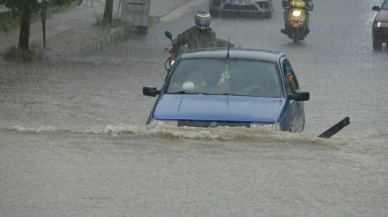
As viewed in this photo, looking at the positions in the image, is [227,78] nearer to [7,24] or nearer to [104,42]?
[104,42]

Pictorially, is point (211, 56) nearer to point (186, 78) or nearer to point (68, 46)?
point (186, 78)

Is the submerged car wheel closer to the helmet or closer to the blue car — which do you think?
the helmet

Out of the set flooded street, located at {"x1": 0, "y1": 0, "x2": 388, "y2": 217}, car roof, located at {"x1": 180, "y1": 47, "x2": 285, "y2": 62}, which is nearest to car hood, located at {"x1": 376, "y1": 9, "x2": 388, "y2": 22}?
flooded street, located at {"x1": 0, "y1": 0, "x2": 388, "y2": 217}

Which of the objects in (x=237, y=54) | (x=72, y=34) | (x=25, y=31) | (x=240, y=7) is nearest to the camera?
(x=237, y=54)

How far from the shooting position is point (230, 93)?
1112cm

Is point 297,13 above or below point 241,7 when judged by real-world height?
above

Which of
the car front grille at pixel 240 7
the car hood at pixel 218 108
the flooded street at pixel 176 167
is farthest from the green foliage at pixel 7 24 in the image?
the car hood at pixel 218 108

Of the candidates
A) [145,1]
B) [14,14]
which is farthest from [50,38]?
[145,1]

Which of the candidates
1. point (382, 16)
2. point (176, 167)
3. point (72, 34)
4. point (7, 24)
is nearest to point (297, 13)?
point (382, 16)

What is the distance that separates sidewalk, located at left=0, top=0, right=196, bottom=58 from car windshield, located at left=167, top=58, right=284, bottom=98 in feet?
35.1

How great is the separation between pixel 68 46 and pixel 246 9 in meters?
13.1

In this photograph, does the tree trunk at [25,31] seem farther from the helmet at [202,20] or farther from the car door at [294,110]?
the car door at [294,110]

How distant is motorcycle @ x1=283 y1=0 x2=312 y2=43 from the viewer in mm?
27688

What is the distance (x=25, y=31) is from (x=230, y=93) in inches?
420
